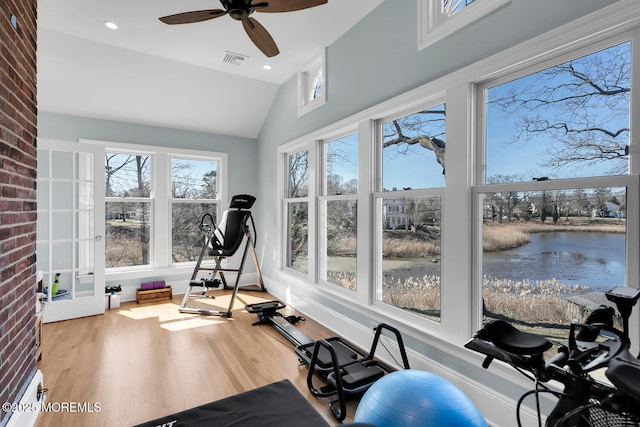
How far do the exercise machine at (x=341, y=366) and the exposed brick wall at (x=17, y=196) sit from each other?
72.3 inches

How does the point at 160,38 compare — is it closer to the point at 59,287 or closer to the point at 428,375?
the point at 59,287

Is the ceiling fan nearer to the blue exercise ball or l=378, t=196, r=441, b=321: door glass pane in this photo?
l=378, t=196, r=441, b=321: door glass pane

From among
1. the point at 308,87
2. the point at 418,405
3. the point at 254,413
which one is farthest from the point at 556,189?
the point at 308,87

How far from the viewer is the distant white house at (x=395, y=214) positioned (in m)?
2.75

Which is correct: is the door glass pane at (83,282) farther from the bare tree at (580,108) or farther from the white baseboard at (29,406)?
the bare tree at (580,108)

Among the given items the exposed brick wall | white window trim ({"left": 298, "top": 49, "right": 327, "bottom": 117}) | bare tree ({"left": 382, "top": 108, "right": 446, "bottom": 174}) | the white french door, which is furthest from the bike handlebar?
the white french door

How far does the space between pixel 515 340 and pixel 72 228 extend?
5.05m

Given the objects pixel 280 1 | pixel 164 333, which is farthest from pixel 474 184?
pixel 164 333

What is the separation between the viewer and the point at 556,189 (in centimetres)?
173

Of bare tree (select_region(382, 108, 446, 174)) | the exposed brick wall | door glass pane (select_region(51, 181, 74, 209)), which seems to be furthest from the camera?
door glass pane (select_region(51, 181, 74, 209))

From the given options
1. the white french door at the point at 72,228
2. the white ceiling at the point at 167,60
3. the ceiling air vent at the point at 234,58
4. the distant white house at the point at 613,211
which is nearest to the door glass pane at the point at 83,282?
the white french door at the point at 72,228

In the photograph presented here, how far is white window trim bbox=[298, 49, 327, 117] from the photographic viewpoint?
3578mm

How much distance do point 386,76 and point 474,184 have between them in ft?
4.31

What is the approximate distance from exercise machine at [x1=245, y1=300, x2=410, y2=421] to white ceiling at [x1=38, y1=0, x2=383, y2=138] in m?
3.06
